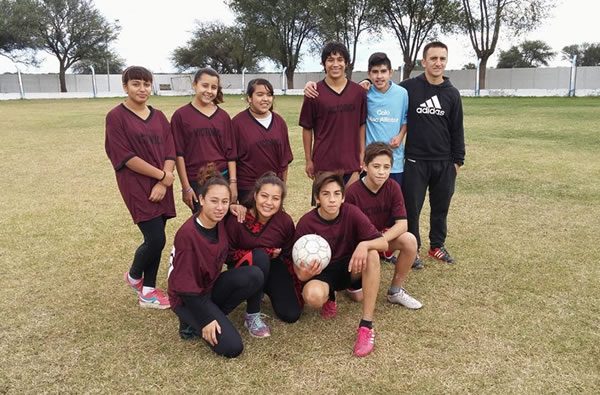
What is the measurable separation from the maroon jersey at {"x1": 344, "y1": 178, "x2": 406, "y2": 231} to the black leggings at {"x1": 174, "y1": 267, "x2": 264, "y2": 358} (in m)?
0.97

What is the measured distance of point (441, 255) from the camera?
440cm

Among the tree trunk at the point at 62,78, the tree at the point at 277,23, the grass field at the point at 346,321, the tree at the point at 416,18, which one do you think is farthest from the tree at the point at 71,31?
the grass field at the point at 346,321

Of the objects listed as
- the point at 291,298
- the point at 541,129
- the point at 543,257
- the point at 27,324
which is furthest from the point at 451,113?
the point at 541,129

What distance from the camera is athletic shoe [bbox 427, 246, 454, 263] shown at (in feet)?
14.4

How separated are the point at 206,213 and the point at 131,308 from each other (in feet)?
3.78

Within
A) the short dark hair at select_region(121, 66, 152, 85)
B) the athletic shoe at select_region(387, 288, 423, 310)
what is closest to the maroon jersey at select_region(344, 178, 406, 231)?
the athletic shoe at select_region(387, 288, 423, 310)

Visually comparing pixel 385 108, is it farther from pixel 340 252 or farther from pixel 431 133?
pixel 340 252

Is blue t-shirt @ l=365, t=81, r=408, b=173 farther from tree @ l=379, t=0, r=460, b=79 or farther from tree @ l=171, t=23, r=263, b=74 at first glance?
tree @ l=171, t=23, r=263, b=74

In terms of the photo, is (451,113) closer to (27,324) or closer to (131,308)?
(131,308)

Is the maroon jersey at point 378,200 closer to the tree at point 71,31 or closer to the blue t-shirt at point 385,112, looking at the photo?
the blue t-shirt at point 385,112

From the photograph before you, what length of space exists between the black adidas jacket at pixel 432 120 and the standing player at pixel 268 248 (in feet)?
4.95

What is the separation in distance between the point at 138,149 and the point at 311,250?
140 cm

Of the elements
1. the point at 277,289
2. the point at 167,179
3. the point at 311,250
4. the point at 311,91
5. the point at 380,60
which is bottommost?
the point at 277,289

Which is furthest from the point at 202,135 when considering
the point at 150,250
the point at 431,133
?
the point at 431,133
